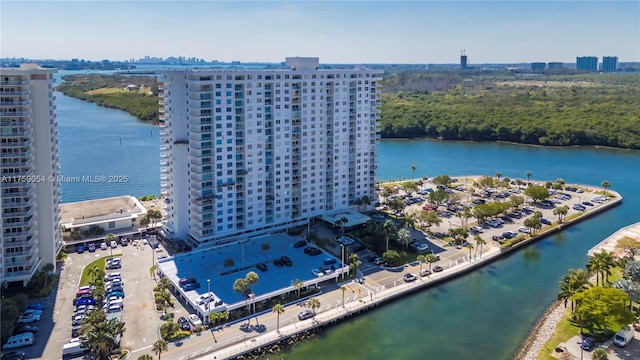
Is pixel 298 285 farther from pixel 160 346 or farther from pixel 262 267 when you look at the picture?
pixel 160 346

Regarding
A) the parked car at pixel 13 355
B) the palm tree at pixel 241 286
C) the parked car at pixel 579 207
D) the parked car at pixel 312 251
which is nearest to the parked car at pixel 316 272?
the parked car at pixel 312 251

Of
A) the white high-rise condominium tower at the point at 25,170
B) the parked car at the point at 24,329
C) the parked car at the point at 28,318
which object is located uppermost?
the white high-rise condominium tower at the point at 25,170

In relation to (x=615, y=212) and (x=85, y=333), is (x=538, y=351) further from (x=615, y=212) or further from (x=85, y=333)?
(x=615, y=212)

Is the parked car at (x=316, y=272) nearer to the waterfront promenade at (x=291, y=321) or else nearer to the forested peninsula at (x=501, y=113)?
the waterfront promenade at (x=291, y=321)

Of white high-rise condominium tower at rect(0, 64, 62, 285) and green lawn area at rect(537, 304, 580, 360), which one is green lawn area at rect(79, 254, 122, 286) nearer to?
white high-rise condominium tower at rect(0, 64, 62, 285)

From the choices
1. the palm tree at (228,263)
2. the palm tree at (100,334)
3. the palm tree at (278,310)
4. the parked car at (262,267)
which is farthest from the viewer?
the parked car at (262,267)

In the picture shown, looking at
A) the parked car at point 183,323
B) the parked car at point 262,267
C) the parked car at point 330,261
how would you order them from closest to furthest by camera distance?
the parked car at point 183,323 < the parked car at point 262,267 < the parked car at point 330,261

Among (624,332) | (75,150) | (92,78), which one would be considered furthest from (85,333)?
(92,78)

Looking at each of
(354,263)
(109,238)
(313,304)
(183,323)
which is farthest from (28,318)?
(354,263)
